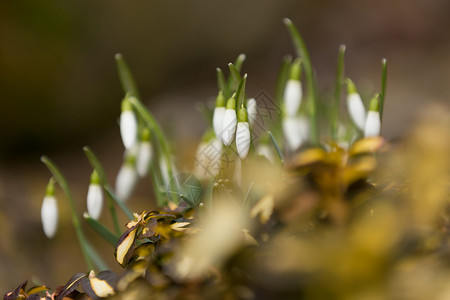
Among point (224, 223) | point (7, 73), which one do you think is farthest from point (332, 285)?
point (7, 73)

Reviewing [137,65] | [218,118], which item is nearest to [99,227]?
[218,118]

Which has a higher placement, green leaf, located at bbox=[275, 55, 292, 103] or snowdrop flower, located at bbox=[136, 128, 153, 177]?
green leaf, located at bbox=[275, 55, 292, 103]

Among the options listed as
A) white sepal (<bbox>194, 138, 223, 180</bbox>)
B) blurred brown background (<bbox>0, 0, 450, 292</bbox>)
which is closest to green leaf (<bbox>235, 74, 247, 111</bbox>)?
white sepal (<bbox>194, 138, 223, 180</bbox>)

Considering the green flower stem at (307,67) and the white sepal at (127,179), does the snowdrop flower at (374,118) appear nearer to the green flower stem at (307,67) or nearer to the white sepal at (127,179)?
the green flower stem at (307,67)

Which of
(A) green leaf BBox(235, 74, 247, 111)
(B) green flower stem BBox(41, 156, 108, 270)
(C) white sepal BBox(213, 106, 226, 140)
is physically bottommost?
(B) green flower stem BBox(41, 156, 108, 270)

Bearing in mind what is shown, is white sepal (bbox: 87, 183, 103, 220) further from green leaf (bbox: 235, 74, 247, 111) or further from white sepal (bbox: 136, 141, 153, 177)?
green leaf (bbox: 235, 74, 247, 111)
